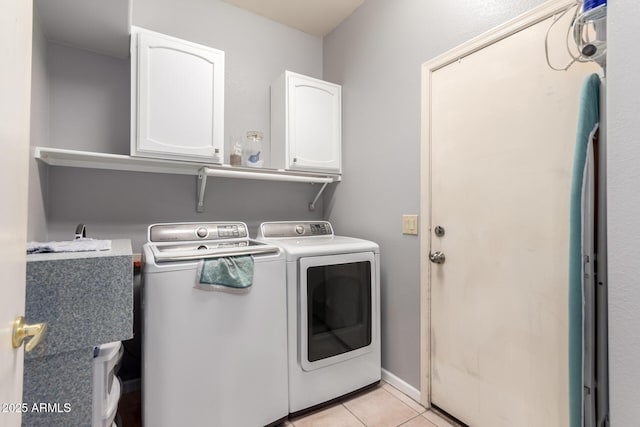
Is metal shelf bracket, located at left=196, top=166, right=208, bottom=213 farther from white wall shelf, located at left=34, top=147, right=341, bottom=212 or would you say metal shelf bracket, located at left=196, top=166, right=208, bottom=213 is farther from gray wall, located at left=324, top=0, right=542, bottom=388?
gray wall, located at left=324, top=0, right=542, bottom=388

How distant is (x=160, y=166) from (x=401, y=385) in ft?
6.99

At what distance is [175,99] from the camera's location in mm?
1733

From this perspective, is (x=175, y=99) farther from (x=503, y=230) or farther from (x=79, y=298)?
(x=503, y=230)

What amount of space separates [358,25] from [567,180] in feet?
6.15

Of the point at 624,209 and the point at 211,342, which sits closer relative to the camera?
the point at 624,209

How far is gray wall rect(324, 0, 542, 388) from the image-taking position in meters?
1.75

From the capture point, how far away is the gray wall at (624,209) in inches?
27.0

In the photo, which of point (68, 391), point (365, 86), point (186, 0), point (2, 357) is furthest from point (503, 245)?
point (186, 0)

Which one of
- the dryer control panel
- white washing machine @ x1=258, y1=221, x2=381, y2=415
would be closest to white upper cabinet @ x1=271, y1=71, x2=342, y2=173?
the dryer control panel

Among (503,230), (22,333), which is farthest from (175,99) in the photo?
(503,230)

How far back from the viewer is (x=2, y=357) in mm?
503

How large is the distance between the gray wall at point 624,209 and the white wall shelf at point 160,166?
69.2 inches

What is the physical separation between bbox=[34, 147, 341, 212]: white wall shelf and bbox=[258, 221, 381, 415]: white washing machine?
0.58m

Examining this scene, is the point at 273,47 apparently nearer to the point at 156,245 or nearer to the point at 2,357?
the point at 156,245
